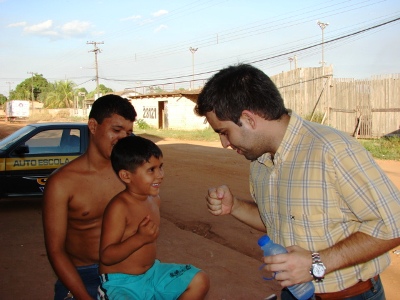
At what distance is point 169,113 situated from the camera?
34.4m

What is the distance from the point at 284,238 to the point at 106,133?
1.31 m

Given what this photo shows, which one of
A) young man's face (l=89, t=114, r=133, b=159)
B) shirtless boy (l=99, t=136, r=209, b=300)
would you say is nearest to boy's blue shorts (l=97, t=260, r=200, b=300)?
shirtless boy (l=99, t=136, r=209, b=300)

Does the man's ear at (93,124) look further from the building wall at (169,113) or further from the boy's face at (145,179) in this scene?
the building wall at (169,113)

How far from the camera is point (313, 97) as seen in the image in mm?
21594

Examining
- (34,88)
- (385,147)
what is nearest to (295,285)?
(385,147)

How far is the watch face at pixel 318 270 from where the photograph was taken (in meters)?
1.81

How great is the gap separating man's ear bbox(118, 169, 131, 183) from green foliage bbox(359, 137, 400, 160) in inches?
507

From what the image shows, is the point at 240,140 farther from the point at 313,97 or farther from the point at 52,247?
the point at 313,97

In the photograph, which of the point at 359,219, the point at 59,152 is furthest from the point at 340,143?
the point at 59,152

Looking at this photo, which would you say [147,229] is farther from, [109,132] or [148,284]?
[109,132]

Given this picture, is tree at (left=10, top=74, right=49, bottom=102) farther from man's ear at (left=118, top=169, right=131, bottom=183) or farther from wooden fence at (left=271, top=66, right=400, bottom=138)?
man's ear at (left=118, top=169, right=131, bottom=183)

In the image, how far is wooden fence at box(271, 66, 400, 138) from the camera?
17812 mm

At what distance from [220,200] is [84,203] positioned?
80cm

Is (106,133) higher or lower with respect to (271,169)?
higher
